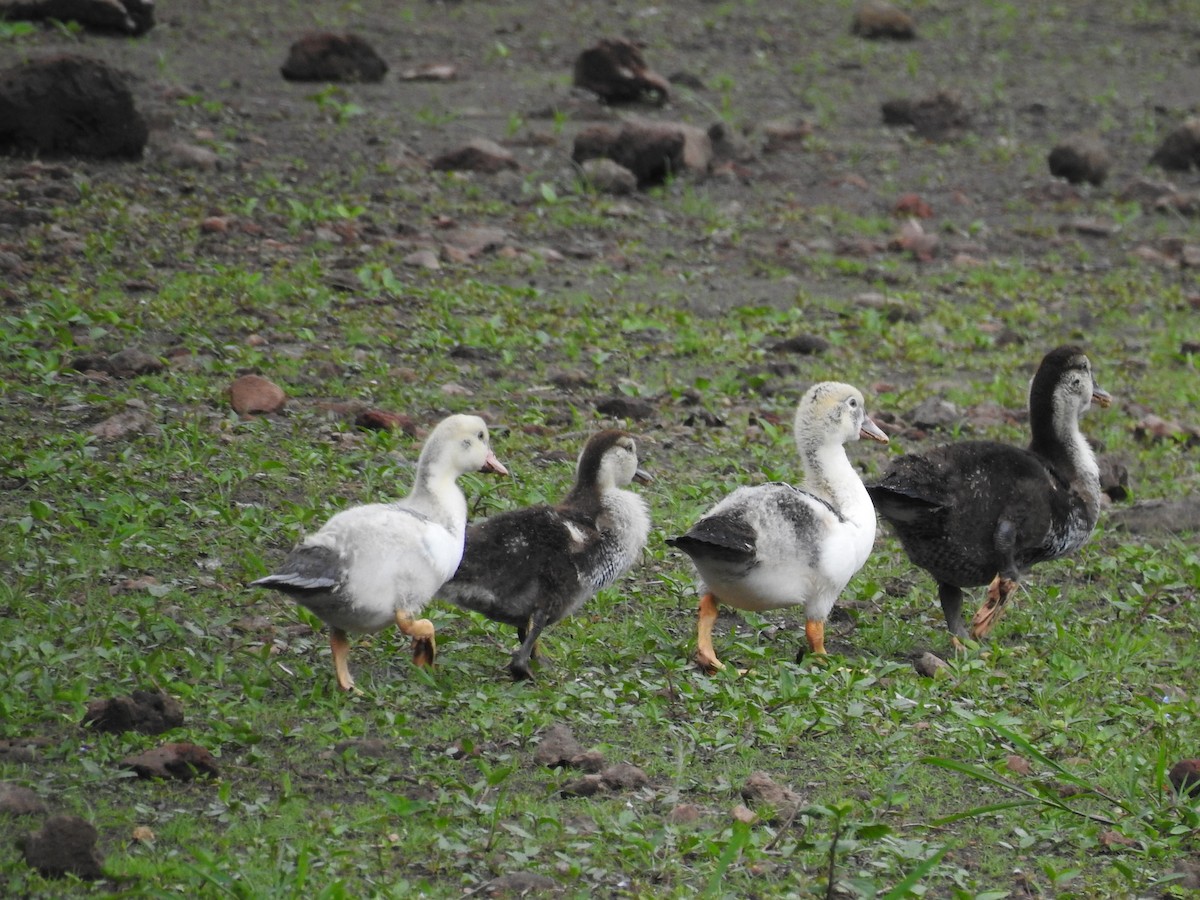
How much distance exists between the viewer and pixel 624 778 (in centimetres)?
571

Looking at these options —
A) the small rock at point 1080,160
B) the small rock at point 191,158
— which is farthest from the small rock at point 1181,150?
the small rock at point 191,158

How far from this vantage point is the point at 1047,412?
8516 millimetres

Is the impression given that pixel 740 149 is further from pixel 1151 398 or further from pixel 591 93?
pixel 1151 398

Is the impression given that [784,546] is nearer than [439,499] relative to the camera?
No

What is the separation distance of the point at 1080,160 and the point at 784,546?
1136cm

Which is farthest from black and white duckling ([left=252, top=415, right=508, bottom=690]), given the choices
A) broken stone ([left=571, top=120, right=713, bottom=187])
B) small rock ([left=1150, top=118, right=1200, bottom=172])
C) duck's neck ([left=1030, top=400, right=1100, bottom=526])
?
small rock ([left=1150, top=118, right=1200, bottom=172])

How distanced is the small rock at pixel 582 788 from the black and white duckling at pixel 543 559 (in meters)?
0.95

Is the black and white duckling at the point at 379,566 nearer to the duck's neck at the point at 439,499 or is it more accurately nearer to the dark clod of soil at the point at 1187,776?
the duck's neck at the point at 439,499

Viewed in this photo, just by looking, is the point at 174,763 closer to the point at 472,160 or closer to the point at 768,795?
the point at 768,795

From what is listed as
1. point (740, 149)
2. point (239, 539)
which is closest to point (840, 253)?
point (740, 149)

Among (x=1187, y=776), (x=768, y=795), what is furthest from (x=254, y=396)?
(x=1187, y=776)

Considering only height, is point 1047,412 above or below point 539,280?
above

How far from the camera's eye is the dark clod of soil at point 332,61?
16609 mm

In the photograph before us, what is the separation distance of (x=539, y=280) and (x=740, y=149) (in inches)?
184
